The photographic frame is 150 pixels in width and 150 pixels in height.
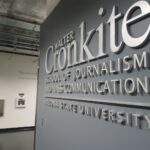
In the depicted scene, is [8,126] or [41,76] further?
[8,126]

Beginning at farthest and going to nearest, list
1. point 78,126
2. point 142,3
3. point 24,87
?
1. point 24,87
2. point 78,126
3. point 142,3

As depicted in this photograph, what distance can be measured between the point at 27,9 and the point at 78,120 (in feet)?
9.74

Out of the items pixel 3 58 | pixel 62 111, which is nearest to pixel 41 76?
pixel 62 111

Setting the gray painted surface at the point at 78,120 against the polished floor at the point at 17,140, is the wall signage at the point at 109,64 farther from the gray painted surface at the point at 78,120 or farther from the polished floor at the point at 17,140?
the polished floor at the point at 17,140

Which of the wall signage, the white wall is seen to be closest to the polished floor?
the white wall

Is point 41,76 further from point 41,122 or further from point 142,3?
point 142,3

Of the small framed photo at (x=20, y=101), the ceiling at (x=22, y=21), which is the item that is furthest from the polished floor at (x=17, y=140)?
the ceiling at (x=22, y=21)

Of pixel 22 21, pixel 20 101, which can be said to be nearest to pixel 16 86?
pixel 20 101

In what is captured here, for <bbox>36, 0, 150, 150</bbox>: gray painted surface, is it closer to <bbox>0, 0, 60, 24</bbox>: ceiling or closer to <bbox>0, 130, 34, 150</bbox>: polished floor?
<bbox>0, 0, 60, 24</bbox>: ceiling

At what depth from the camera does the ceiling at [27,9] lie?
3.73 metres

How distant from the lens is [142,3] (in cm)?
134

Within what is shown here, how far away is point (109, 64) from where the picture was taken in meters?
1.66

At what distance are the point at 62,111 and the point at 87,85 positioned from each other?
853 mm

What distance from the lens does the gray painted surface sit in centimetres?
140
